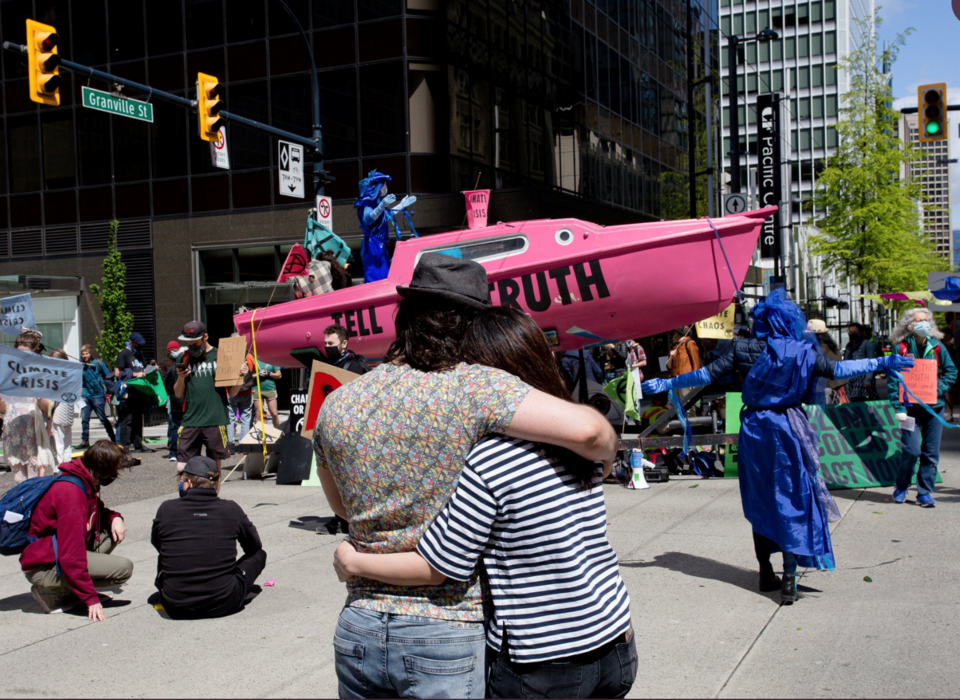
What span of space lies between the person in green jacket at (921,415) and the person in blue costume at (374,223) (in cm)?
516

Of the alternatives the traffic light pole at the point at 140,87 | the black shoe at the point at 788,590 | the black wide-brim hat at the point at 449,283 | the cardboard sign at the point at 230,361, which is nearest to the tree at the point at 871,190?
the traffic light pole at the point at 140,87

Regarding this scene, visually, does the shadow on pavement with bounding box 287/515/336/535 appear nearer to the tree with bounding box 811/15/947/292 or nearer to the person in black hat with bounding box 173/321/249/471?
the person in black hat with bounding box 173/321/249/471

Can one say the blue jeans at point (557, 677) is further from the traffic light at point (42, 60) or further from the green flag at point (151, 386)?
the green flag at point (151, 386)

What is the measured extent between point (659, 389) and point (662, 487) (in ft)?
14.0

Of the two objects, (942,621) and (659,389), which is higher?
(659,389)

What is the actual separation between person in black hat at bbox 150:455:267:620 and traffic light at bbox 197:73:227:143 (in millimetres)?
9600

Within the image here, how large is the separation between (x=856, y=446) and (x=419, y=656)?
27.0 ft

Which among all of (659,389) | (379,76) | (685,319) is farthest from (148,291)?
(659,389)

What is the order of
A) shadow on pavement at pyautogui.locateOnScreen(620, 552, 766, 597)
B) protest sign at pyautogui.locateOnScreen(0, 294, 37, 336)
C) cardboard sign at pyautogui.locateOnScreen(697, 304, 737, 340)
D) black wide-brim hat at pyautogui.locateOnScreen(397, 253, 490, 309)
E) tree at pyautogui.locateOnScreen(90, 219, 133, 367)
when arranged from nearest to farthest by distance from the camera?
black wide-brim hat at pyautogui.locateOnScreen(397, 253, 490, 309) < shadow on pavement at pyautogui.locateOnScreen(620, 552, 766, 597) < protest sign at pyautogui.locateOnScreen(0, 294, 37, 336) < cardboard sign at pyautogui.locateOnScreen(697, 304, 737, 340) < tree at pyautogui.locateOnScreen(90, 219, 133, 367)

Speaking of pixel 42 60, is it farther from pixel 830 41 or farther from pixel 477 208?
pixel 830 41

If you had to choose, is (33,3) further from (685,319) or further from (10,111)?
(685,319)

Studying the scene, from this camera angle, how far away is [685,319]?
338 inches

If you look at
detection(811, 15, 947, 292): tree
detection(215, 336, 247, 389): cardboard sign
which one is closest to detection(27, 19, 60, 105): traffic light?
detection(215, 336, 247, 389): cardboard sign

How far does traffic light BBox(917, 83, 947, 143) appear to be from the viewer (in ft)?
48.4
